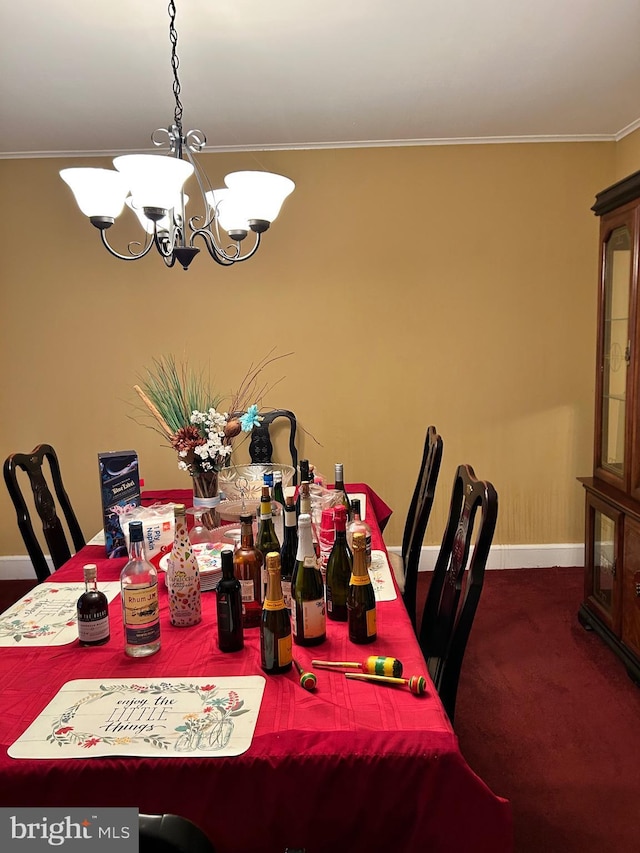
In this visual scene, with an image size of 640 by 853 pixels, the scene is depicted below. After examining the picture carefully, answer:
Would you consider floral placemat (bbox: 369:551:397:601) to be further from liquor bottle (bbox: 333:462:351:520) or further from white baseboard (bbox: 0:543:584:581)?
white baseboard (bbox: 0:543:584:581)

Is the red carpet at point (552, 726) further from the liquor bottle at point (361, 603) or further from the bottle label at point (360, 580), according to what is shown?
the bottle label at point (360, 580)

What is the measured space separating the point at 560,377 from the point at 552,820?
2.53 meters

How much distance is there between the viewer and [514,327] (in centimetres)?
385

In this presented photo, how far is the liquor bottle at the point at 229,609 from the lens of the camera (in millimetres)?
1426

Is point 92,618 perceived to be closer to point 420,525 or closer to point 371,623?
point 371,623

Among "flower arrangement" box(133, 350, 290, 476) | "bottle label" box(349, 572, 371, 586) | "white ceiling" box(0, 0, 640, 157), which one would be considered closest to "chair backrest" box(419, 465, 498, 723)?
"bottle label" box(349, 572, 371, 586)

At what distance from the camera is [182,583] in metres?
1.58

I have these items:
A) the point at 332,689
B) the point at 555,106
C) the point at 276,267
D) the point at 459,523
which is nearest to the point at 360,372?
the point at 276,267

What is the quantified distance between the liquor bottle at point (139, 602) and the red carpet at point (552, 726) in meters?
1.27

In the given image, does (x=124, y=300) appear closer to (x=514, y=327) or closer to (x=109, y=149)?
(x=109, y=149)

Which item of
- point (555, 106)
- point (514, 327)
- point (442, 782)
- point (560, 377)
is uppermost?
point (555, 106)

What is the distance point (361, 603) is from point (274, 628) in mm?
231

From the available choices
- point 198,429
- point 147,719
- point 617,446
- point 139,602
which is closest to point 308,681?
point 147,719

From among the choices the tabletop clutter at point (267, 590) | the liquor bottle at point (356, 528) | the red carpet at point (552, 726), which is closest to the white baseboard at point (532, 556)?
the red carpet at point (552, 726)
